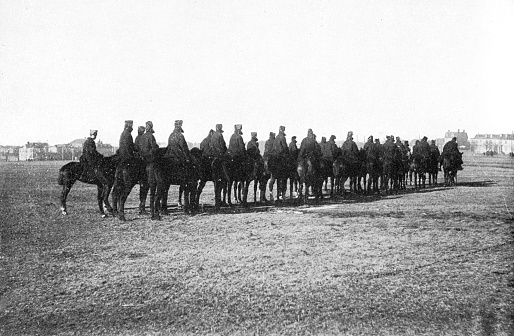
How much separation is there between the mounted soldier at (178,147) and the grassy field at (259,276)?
6.02ft

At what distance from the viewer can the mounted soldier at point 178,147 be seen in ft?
43.4

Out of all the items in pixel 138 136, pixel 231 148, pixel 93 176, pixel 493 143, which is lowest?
pixel 93 176

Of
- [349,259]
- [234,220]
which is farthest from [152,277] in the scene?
[234,220]

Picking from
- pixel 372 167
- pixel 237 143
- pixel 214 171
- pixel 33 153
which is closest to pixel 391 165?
pixel 372 167

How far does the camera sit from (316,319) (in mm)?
5277

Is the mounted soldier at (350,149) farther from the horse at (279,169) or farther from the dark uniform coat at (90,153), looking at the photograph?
the dark uniform coat at (90,153)

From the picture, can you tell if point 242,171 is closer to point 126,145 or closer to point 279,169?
point 279,169

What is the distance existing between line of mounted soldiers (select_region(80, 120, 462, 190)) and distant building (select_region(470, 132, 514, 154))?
104 meters

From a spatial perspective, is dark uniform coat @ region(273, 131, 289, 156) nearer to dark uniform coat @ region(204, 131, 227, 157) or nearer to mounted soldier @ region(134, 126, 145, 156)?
dark uniform coat @ region(204, 131, 227, 157)

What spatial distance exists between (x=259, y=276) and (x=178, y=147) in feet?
23.1

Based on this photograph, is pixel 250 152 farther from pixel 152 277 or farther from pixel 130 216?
pixel 152 277

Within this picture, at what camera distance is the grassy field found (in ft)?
17.2

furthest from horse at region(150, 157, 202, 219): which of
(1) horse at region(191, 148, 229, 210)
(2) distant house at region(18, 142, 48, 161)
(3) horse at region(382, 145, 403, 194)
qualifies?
(2) distant house at region(18, 142, 48, 161)

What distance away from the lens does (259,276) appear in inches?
275
